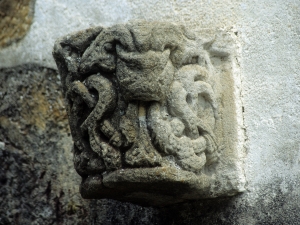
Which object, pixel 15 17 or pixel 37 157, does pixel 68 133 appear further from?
pixel 15 17

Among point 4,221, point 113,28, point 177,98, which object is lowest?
point 4,221

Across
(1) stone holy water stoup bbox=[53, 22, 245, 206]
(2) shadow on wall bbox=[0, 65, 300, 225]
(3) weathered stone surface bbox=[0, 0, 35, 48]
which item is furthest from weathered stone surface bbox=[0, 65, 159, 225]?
(1) stone holy water stoup bbox=[53, 22, 245, 206]

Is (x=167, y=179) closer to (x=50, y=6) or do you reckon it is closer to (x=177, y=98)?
(x=177, y=98)

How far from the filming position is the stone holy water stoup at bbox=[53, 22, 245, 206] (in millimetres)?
1958

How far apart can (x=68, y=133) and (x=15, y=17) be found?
1.43ft

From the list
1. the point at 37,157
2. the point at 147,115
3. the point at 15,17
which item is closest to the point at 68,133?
the point at 37,157

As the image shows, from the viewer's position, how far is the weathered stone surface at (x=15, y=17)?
2727 mm

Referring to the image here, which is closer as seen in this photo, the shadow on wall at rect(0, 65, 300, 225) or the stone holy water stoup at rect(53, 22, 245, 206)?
the stone holy water stoup at rect(53, 22, 245, 206)

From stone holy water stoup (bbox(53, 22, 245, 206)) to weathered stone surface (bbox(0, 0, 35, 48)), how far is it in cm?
64

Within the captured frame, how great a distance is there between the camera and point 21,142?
8.84 ft

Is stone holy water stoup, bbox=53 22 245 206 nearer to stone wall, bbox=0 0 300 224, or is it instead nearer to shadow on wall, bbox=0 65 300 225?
stone wall, bbox=0 0 300 224

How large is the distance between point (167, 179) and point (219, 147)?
0.84 ft

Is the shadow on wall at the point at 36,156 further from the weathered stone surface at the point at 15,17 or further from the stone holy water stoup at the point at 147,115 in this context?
the stone holy water stoup at the point at 147,115

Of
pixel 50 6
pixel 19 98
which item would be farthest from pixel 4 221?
pixel 50 6
